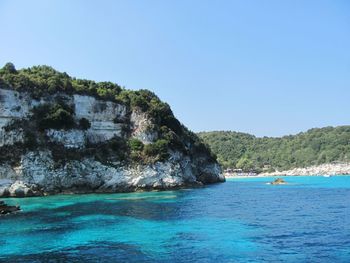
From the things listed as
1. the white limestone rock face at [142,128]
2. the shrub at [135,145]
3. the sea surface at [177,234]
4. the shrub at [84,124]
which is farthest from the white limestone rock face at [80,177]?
the sea surface at [177,234]

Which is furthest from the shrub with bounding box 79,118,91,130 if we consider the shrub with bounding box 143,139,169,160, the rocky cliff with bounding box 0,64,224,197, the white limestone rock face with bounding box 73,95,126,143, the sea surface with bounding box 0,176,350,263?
the sea surface with bounding box 0,176,350,263

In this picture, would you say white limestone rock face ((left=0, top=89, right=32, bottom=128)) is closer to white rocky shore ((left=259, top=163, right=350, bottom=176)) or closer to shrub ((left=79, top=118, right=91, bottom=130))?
shrub ((left=79, top=118, right=91, bottom=130))

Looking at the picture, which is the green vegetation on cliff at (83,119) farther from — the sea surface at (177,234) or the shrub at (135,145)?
the sea surface at (177,234)

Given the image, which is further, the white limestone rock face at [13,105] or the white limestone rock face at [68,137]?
the white limestone rock face at [68,137]

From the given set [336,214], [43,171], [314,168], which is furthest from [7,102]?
[314,168]

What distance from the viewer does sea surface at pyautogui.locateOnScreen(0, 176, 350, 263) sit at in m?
21.4

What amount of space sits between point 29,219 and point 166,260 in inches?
747

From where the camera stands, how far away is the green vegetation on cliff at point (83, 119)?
65688mm

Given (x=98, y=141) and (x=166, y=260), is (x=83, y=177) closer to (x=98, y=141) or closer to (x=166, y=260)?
(x=98, y=141)

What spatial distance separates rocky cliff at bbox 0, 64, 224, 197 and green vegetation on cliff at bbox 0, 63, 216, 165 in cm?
16

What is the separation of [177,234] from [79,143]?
144 ft

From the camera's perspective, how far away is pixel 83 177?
65.3 metres

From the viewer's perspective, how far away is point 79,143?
68562 mm

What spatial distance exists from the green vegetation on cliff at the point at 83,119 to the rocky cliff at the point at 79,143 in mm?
159
